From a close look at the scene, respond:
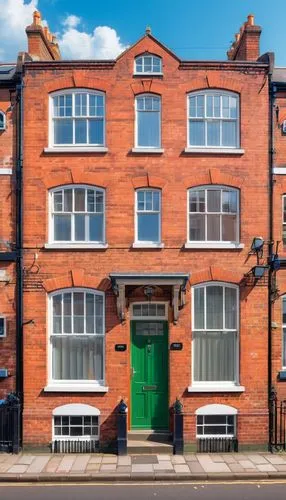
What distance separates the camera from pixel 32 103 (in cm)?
1138

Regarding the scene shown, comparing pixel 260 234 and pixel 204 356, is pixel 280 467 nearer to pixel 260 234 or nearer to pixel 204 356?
pixel 204 356

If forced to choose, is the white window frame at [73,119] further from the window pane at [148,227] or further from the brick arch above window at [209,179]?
the brick arch above window at [209,179]

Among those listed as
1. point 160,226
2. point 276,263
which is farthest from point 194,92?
point 276,263

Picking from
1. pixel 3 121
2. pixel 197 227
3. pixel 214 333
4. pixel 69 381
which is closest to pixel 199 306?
pixel 214 333

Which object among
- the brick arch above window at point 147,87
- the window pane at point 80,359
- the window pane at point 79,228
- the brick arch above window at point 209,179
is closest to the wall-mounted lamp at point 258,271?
the brick arch above window at point 209,179

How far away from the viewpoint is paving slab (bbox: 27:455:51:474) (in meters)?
9.57

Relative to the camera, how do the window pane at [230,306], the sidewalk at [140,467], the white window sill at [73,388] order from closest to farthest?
the sidewalk at [140,467] → the white window sill at [73,388] → the window pane at [230,306]

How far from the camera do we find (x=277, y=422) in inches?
445

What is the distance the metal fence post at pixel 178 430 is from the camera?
1057cm

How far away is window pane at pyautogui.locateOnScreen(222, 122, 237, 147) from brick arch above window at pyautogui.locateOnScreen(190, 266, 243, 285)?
312 centimetres

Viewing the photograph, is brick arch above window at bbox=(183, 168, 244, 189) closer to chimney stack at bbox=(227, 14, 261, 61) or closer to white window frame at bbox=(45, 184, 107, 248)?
white window frame at bbox=(45, 184, 107, 248)

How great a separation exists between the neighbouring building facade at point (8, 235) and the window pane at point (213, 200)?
4.79 metres

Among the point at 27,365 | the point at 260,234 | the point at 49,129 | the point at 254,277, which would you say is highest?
the point at 49,129

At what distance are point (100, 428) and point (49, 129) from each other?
729 centimetres
